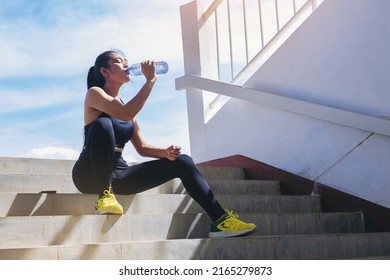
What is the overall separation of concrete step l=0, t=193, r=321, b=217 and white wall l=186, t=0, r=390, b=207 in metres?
0.32

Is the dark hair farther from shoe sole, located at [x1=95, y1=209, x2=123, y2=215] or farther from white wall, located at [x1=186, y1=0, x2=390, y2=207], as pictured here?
white wall, located at [x1=186, y1=0, x2=390, y2=207]

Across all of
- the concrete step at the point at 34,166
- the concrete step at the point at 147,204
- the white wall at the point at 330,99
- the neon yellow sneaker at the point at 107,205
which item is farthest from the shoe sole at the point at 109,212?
the white wall at the point at 330,99

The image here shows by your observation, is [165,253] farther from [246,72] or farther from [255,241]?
[246,72]

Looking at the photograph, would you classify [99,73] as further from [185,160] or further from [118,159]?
[185,160]

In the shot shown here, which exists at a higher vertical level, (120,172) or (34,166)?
(34,166)

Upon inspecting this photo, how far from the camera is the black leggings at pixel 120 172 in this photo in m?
3.02

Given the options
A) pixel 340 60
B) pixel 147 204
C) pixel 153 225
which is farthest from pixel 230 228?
pixel 340 60

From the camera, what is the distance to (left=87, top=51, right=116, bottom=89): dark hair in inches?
130

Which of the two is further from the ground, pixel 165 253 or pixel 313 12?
pixel 313 12

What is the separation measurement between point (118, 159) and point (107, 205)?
0.38m

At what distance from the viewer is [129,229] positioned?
9.77 ft

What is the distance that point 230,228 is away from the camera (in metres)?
3.03
